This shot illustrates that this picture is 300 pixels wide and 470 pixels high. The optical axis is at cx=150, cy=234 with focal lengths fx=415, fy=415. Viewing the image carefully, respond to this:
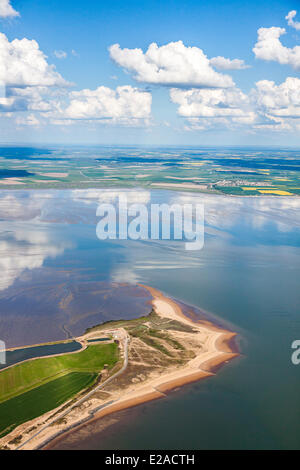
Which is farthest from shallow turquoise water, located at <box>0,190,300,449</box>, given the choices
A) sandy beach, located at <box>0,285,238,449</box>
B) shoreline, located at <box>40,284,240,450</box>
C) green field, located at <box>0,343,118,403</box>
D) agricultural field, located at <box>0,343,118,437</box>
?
green field, located at <box>0,343,118,403</box>

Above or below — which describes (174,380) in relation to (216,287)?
below

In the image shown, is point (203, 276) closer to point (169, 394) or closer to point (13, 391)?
point (169, 394)

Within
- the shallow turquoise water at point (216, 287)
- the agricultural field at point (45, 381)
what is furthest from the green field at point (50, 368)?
the shallow turquoise water at point (216, 287)

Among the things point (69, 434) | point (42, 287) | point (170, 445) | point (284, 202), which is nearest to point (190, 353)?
point (170, 445)

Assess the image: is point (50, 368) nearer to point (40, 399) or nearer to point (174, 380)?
point (40, 399)

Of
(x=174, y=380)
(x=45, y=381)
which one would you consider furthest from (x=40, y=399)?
(x=174, y=380)

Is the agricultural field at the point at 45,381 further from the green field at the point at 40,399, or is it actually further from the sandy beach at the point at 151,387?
the sandy beach at the point at 151,387

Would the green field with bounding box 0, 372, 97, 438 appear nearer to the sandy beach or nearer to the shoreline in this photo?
the sandy beach
